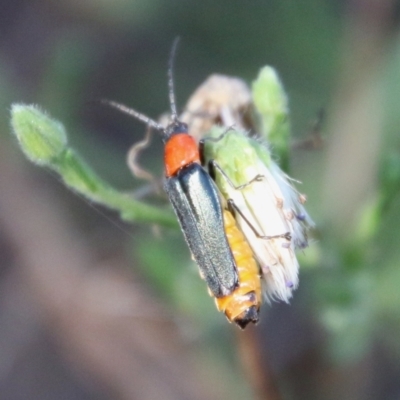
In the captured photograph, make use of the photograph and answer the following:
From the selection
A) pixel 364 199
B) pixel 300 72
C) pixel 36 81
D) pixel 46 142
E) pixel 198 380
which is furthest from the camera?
pixel 36 81

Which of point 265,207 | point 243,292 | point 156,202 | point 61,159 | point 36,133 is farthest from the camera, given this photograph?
point 156,202

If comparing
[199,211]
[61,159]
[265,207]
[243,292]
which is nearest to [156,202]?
[61,159]

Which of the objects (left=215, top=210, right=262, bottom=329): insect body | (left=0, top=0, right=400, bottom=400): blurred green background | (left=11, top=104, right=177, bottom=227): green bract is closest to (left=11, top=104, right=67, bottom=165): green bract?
(left=11, top=104, right=177, bottom=227): green bract

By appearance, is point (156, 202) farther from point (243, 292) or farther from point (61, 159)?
point (243, 292)

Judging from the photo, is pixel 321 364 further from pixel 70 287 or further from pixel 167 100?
pixel 167 100

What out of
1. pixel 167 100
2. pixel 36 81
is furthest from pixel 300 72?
pixel 36 81

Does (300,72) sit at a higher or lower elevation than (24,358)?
higher

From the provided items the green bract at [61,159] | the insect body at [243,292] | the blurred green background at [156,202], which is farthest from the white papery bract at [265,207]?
the blurred green background at [156,202]
